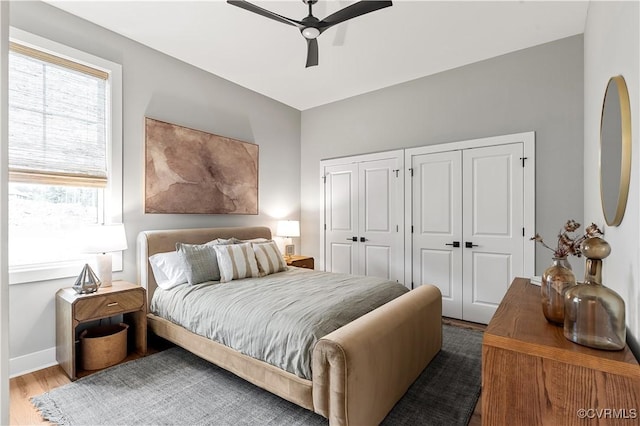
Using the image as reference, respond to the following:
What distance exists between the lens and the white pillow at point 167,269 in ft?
9.45

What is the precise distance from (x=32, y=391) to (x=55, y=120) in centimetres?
209

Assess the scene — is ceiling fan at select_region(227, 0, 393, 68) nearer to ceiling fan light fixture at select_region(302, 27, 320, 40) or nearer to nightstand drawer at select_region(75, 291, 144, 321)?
ceiling fan light fixture at select_region(302, 27, 320, 40)

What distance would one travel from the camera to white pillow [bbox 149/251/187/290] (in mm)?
2881

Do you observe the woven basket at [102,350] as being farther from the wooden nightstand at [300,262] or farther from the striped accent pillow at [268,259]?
the wooden nightstand at [300,262]

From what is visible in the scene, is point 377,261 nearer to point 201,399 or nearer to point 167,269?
point 167,269

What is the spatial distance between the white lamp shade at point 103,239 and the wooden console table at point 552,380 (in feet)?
9.02

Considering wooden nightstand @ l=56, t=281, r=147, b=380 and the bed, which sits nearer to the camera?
the bed

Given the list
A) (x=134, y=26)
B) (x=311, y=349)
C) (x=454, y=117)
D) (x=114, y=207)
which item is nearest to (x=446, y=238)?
(x=454, y=117)

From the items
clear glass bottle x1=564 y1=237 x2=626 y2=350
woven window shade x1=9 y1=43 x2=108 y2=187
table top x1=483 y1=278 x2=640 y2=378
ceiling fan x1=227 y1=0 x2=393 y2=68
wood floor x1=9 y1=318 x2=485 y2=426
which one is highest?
ceiling fan x1=227 y1=0 x2=393 y2=68

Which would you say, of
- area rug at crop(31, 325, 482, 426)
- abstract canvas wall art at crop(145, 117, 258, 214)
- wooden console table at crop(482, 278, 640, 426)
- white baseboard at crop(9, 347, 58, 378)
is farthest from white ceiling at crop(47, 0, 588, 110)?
area rug at crop(31, 325, 482, 426)

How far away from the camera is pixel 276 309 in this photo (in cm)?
212

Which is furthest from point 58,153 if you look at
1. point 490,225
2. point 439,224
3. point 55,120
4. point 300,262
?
point 490,225

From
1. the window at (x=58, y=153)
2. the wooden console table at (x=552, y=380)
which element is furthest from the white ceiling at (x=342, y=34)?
the wooden console table at (x=552, y=380)

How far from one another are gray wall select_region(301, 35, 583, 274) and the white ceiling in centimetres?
19
